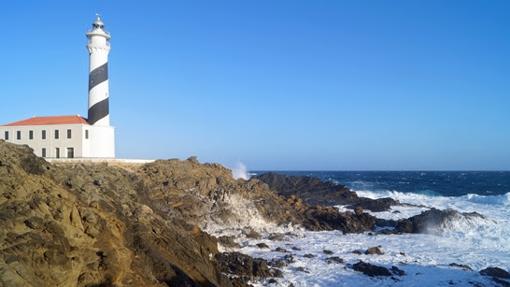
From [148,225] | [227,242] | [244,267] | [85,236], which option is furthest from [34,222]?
[227,242]

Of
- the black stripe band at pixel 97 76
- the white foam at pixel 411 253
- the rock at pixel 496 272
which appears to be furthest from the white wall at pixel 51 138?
the rock at pixel 496 272

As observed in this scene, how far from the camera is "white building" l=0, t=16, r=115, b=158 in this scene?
23.5m

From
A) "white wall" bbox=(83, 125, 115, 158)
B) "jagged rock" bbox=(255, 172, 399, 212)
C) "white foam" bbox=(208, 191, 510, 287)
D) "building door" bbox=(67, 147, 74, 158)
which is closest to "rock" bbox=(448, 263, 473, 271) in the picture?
"white foam" bbox=(208, 191, 510, 287)

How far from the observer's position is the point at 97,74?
23969 mm

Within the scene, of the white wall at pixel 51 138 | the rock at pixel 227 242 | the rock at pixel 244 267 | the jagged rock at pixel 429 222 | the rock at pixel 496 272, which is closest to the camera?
the rock at pixel 244 267

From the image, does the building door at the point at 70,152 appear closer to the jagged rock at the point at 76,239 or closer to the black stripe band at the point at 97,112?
the black stripe band at the point at 97,112

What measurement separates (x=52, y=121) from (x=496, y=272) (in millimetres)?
20857

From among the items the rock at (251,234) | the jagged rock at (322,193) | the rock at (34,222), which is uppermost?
the rock at (34,222)

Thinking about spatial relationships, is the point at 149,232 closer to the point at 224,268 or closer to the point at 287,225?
the point at 224,268

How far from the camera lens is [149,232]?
10906mm

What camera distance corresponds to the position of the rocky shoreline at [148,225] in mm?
7527

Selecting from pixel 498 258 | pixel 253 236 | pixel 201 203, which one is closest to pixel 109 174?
pixel 201 203

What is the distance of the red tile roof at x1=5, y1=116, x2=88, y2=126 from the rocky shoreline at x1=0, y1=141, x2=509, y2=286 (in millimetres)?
4515

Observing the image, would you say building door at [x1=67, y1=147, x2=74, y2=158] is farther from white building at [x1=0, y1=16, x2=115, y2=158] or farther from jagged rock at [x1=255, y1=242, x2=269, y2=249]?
jagged rock at [x1=255, y1=242, x2=269, y2=249]
